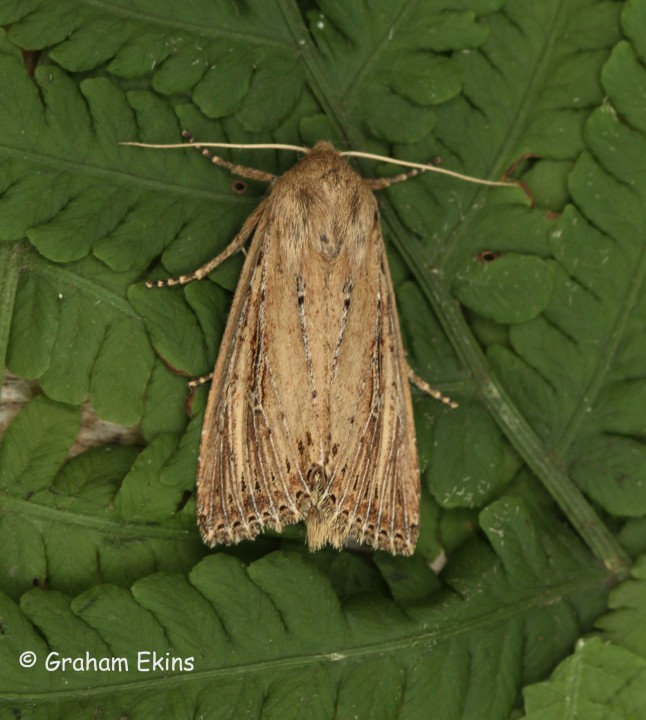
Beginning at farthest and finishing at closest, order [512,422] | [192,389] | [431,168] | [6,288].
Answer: [512,422] < [431,168] < [192,389] < [6,288]

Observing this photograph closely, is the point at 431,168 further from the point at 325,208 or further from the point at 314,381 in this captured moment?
the point at 314,381

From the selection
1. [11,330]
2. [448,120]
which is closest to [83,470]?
[11,330]

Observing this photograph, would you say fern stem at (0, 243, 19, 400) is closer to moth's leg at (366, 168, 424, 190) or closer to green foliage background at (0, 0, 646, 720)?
green foliage background at (0, 0, 646, 720)

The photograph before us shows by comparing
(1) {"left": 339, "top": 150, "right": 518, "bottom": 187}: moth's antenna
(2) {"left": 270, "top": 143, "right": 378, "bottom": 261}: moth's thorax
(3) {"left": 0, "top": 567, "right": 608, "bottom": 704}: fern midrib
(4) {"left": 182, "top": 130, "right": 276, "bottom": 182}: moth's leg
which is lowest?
(3) {"left": 0, "top": 567, "right": 608, "bottom": 704}: fern midrib

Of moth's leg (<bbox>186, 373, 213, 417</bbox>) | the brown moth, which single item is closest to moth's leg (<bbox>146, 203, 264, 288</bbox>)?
the brown moth

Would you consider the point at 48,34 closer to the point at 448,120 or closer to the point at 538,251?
the point at 448,120

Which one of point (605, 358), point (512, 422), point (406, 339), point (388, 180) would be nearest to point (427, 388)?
point (406, 339)

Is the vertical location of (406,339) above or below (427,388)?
above
